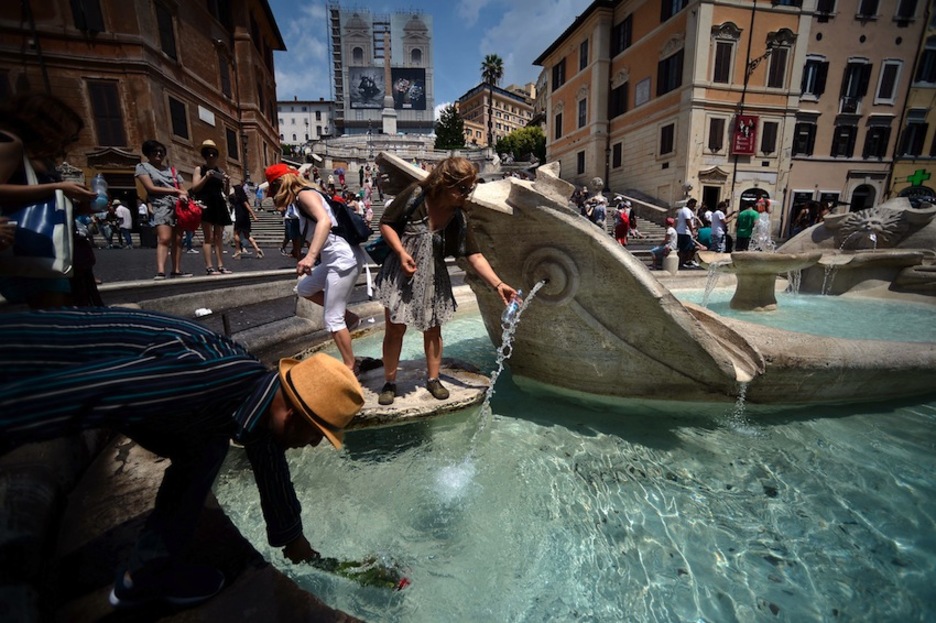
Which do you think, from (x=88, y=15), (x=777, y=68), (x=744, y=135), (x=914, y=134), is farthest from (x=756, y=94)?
(x=88, y=15)

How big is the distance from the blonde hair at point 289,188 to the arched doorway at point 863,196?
32755 mm

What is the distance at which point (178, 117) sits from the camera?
18281 mm

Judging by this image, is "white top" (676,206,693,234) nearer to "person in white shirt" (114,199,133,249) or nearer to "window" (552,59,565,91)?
"person in white shirt" (114,199,133,249)

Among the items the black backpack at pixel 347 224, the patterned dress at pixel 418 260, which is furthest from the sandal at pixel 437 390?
the black backpack at pixel 347 224

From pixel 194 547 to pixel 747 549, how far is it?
2.08m

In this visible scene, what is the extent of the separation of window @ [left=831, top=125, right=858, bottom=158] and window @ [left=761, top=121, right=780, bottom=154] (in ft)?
16.2

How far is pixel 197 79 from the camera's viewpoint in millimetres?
19750

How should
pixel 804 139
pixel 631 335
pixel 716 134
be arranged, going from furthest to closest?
pixel 804 139, pixel 716 134, pixel 631 335

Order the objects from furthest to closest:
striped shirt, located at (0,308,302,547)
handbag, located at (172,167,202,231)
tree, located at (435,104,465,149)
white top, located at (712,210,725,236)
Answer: tree, located at (435,104,465,149) < white top, located at (712,210,725,236) < handbag, located at (172,167,202,231) < striped shirt, located at (0,308,302,547)

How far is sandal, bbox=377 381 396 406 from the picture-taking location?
2438 mm

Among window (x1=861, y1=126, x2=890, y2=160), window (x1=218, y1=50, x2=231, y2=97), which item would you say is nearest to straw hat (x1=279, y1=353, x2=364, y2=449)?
window (x1=218, y1=50, x2=231, y2=97)

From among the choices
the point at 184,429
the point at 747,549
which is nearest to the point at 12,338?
the point at 184,429

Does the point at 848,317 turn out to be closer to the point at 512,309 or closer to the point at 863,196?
the point at 512,309

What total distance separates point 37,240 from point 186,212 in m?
3.44
